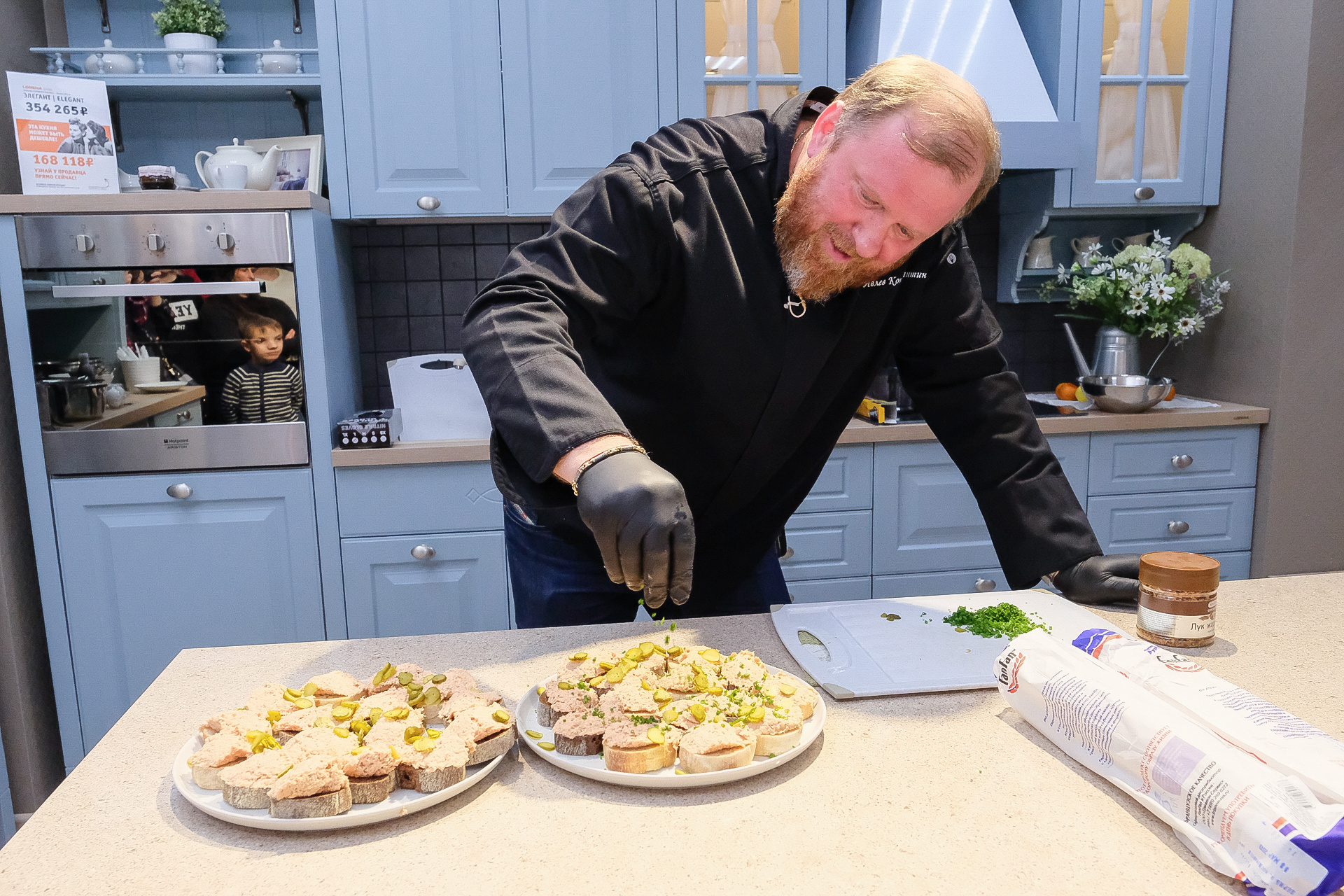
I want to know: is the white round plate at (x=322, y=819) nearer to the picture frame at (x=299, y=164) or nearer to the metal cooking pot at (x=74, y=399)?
the metal cooking pot at (x=74, y=399)

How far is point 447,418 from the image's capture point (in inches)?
87.4

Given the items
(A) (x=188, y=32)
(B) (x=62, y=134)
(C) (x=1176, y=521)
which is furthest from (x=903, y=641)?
(A) (x=188, y=32)

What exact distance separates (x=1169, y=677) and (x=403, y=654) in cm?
76

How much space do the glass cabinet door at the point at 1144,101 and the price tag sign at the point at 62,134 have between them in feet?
7.65

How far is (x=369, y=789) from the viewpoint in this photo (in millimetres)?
706

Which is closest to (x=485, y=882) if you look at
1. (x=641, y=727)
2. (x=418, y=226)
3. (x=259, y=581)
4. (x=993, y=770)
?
(x=641, y=727)

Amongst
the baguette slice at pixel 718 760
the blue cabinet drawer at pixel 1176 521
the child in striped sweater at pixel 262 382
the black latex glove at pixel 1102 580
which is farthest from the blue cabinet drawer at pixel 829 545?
the baguette slice at pixel 718 760

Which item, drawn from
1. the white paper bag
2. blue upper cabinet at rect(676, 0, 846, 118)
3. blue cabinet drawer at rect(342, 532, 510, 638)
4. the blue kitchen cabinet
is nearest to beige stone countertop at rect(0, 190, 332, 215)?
the white paper bag

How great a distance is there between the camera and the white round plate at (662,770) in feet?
2.44

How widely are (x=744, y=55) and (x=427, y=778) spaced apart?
2.00 meters

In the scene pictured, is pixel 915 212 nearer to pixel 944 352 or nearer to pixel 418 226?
pixel 944 352

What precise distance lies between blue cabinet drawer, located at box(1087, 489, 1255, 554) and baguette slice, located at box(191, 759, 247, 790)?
2195 millimetres

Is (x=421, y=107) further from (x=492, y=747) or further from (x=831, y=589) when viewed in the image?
(x=492, y=747)

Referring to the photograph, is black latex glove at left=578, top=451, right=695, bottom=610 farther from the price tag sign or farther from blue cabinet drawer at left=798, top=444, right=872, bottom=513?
the price tag sign
